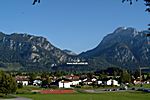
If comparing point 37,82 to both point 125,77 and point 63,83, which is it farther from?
point 125,77

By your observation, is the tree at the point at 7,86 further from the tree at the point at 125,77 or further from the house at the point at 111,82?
the tree at the point at 125,77

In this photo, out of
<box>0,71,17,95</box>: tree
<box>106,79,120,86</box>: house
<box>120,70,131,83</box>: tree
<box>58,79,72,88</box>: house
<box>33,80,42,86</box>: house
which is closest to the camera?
<box>0,71,17,95</box>: tree

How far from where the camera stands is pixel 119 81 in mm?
140750

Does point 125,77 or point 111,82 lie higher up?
point 125,77

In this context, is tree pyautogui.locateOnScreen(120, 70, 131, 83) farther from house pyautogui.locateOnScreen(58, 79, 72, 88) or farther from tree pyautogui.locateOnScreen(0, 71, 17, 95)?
tree pyautogui.locateOnScreen(0, 71, 17, 95)

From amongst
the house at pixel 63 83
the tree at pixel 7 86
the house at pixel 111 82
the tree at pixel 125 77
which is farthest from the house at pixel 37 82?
the tree at pixel 7 86

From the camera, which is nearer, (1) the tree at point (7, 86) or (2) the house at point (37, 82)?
(1) the tree at point (7, 86)

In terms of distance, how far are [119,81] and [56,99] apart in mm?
78162

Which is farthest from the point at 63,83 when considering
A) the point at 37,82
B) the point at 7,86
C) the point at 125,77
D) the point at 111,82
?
the point at 7,86

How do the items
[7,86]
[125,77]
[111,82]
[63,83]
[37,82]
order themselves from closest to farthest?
[7,86], [63,83], [111,82], [125,77], [37,82]

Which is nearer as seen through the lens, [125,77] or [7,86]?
[7,86]

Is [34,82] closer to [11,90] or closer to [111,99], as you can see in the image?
[11,90]

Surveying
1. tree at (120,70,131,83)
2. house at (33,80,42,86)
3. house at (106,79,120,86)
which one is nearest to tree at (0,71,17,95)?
house at (33,80,42,86)

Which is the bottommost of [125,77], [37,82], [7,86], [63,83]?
[7,86]
